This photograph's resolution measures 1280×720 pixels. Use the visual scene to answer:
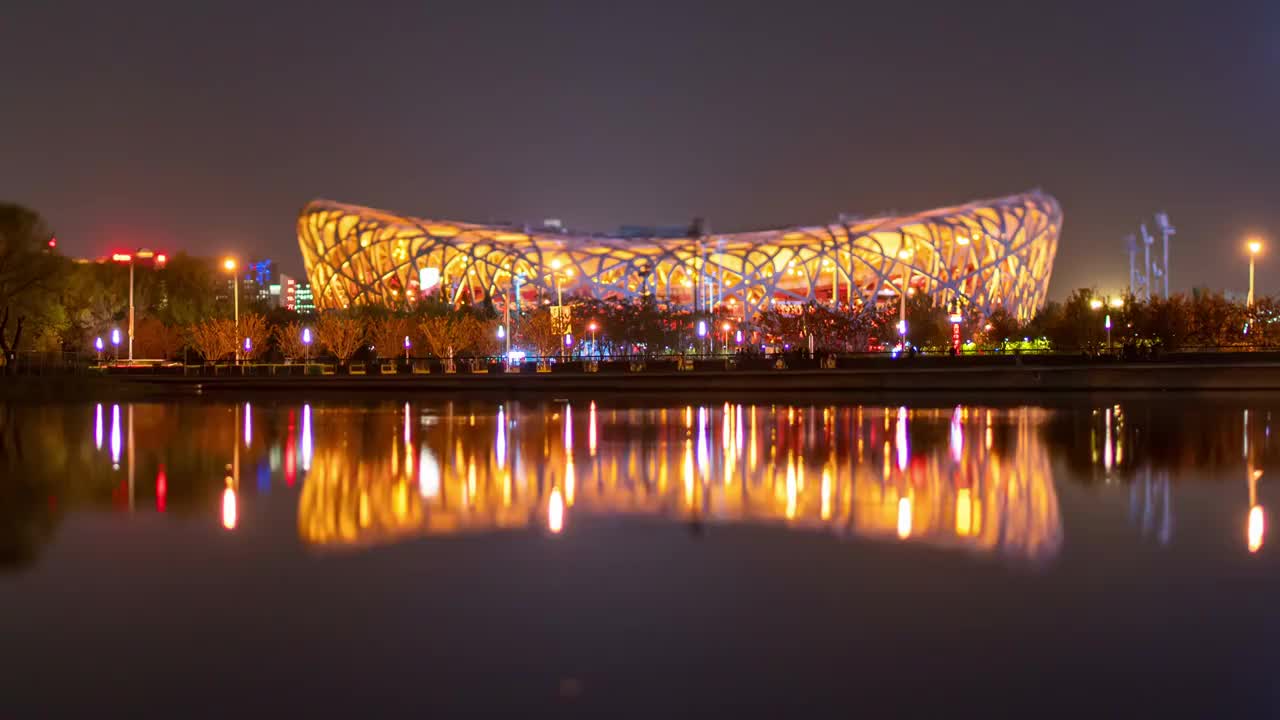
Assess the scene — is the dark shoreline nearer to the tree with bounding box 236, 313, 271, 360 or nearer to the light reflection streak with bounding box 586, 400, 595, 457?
the light reflection streak with bounding box 586, 400, 595, 457

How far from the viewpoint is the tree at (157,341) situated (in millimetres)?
77500

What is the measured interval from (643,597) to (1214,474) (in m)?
10.3

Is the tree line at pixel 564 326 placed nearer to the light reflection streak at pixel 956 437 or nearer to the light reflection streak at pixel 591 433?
the light reflection streak at pixel 591 433

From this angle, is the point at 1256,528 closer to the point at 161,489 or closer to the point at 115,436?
the point at 161,489

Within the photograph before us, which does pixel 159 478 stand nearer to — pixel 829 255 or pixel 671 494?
pixel 671 494

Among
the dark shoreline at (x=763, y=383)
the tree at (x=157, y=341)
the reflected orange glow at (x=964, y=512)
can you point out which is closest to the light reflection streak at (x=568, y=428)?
the reflected orange glow at (x=964, y=512)

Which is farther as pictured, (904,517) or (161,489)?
(161,489)

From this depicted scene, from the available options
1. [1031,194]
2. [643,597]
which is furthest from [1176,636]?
[1031,194]

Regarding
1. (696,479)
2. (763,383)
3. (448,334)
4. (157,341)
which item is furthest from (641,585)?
(157,341)

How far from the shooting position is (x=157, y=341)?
7750 cm

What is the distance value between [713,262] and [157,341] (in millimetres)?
44197

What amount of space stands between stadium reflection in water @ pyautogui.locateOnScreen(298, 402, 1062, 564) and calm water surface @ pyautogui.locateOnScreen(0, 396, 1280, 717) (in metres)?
0.08

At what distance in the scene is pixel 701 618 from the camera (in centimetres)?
800

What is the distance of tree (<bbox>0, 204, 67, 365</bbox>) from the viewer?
48750mm
